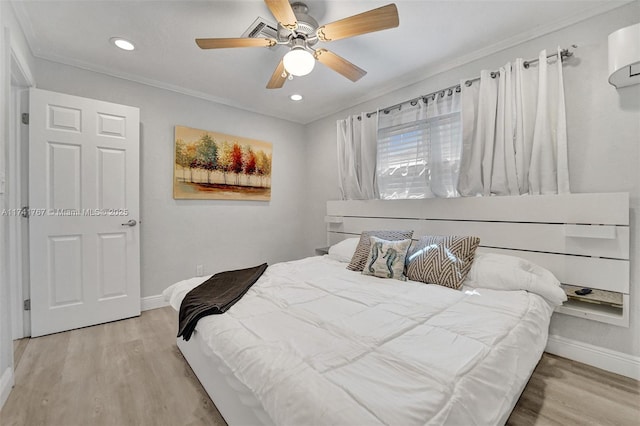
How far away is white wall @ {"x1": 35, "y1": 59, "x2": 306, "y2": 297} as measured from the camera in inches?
113

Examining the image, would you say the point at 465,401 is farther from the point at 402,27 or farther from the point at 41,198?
the point at 41,198

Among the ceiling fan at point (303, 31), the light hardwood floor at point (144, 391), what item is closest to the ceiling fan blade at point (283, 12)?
the ceiling fan at point (303, 31)

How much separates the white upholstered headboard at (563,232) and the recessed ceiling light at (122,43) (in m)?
3.03

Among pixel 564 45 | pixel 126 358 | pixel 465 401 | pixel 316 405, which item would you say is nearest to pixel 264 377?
pixel 316 405

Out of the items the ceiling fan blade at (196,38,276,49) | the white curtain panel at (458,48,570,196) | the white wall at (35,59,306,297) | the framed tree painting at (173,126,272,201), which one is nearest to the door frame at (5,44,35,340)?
the white wall at (35,59,306,297)

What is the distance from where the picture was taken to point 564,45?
6.86ft

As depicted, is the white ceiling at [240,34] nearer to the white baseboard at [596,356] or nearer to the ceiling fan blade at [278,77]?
the ceiling fan blade at [278,77]

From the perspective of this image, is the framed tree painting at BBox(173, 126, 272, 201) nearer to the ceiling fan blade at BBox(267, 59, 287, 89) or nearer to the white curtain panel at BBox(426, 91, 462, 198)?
the ceiling fan blade at BBox(267, 59, 287, 89)

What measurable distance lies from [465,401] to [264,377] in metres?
0.67

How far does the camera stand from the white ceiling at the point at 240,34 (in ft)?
6.35

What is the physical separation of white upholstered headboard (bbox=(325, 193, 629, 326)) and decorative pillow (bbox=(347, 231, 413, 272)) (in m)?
0.34

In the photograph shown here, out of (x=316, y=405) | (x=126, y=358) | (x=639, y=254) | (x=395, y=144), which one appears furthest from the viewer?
(x=395, y=144)

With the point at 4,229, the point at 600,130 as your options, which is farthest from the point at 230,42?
the point at 600,130

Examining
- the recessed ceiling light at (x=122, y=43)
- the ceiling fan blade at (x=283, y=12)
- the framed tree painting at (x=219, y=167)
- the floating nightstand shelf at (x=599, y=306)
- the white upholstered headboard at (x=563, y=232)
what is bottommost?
the floating nightstand shelf at (x=599, y=306)
